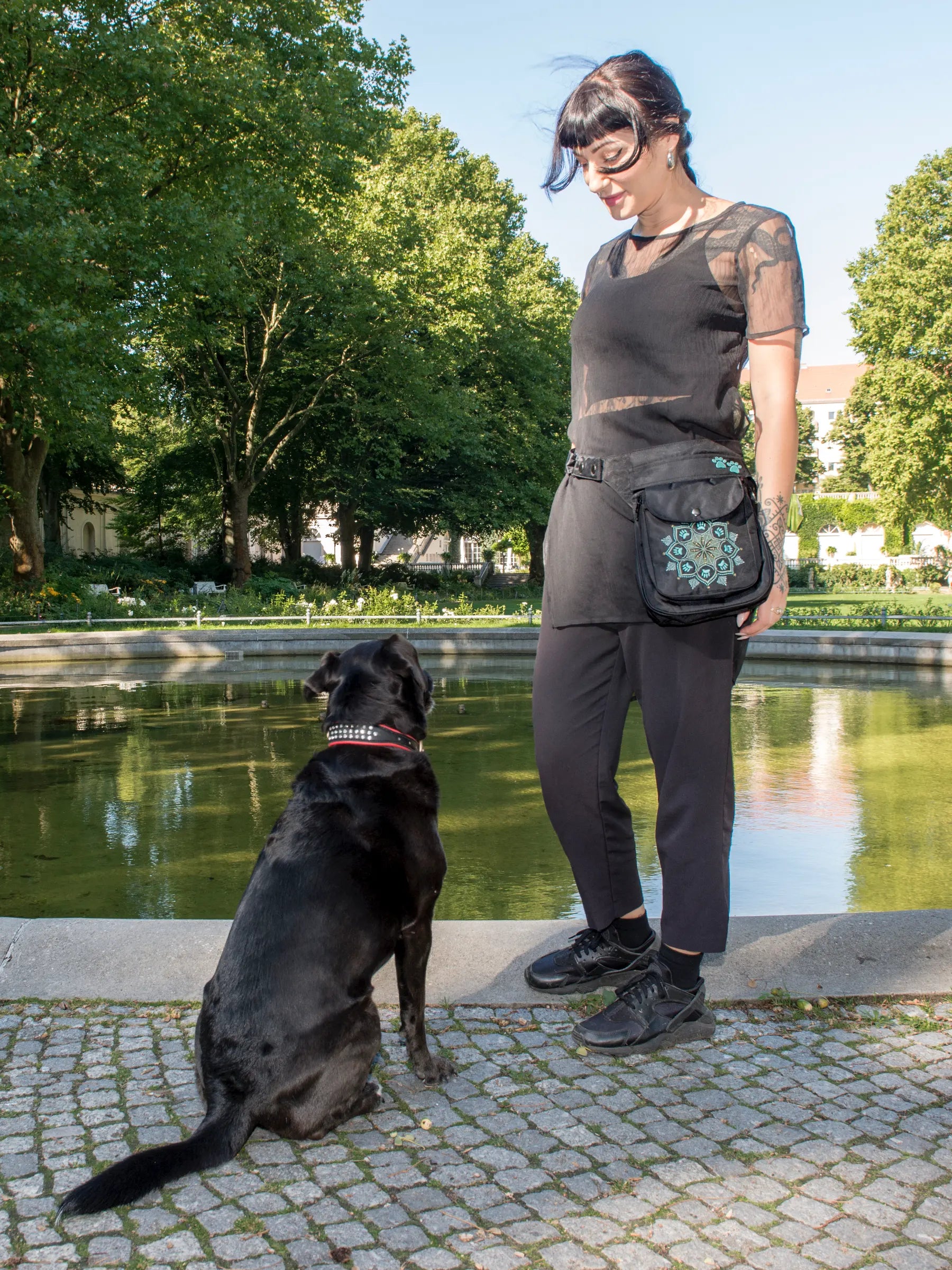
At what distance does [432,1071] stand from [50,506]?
3902 centimetres

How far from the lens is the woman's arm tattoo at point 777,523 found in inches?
115

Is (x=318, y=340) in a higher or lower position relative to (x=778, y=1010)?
higher

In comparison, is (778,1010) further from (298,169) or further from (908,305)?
(908,305)

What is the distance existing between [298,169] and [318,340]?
675 centimetres

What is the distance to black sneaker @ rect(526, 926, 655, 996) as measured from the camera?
3297 millimetres

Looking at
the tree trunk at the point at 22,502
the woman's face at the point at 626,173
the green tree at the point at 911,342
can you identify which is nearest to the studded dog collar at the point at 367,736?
the woman's face at the point at 626,173

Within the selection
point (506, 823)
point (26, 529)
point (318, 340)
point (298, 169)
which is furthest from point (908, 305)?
point (506, 823)

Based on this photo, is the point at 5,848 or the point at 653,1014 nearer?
the point at 653,1014

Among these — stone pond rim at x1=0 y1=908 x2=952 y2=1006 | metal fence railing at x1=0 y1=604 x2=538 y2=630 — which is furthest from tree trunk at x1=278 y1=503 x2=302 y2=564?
stone pond rim at x1=0 y1=908 x2=952 y2=1006

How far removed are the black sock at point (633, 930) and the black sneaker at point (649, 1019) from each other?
0.87 feet

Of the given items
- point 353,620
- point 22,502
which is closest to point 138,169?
point 22,502

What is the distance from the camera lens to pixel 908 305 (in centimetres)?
3775

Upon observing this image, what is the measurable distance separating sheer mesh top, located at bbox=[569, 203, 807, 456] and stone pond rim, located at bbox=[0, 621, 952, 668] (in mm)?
13010

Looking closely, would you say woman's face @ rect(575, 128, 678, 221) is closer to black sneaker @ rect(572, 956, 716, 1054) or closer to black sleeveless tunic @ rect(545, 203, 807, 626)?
black sleeveless tunic @ rect(545, 203, 807, 626)
